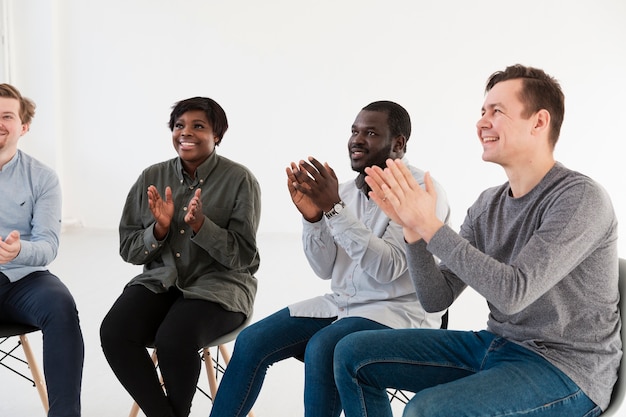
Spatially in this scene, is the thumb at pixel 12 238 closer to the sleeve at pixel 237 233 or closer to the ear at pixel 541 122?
the sleeve at pixel 237 233

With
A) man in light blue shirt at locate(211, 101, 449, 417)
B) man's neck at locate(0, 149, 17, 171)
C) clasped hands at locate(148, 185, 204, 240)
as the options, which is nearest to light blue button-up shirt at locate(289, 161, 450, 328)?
man in light blue shirt at locate(211, 101, 449, 417)

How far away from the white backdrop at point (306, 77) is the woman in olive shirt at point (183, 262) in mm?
4139

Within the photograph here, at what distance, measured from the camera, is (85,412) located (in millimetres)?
2705

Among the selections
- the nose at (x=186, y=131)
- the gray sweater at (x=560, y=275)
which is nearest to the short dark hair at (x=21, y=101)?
the nose at (x=186, y=131)

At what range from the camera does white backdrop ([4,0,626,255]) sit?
6520mm

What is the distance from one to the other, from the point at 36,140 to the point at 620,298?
5748 millimetres

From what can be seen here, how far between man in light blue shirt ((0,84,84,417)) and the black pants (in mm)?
153

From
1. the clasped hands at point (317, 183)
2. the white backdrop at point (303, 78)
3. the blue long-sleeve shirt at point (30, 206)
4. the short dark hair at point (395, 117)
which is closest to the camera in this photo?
the clasped hands at point (317, 183)

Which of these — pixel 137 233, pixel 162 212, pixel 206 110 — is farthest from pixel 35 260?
pixel 206 110

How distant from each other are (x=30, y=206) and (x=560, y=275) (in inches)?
71.7

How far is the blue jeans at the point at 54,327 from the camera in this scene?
221 centimetres

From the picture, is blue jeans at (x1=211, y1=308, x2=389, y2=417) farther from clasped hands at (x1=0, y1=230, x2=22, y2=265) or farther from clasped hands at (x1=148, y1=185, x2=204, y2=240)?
clasped hands at (x1=0, y1=230, x2=22, y2=265)

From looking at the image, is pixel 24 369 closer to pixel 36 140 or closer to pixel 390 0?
pixel 36 140

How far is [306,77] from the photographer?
6672 millimetres
